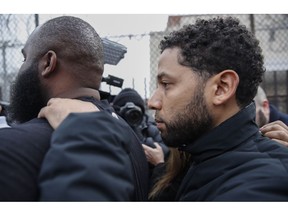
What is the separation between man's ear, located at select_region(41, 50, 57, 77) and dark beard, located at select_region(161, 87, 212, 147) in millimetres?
404

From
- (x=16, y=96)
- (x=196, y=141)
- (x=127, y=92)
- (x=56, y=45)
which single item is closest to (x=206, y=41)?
(x=196, y=141)

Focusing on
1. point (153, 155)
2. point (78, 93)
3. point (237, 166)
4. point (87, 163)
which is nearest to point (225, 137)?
point (237, 166)

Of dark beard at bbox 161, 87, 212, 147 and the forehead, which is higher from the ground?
the forehead

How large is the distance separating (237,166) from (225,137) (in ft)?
0.36

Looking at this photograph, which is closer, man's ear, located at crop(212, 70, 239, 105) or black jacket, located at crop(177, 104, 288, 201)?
black jacket, located at crop(177, 104, 288, 201)

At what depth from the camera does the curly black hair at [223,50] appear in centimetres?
115

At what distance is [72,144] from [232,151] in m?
0.59

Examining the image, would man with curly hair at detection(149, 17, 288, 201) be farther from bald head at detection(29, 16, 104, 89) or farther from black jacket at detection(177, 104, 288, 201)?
bald head at detection(29, 16, 104, 89)

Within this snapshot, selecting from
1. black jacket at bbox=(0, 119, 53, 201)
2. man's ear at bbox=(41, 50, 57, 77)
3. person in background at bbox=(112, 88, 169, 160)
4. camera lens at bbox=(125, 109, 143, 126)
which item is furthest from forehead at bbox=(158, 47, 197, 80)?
camera lens at bbox=(125, 109, 143, 126)

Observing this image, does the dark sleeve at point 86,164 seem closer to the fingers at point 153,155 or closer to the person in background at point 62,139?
the person in background at point 62,139

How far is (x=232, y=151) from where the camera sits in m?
1.07

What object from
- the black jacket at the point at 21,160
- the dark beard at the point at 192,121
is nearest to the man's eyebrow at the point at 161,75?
the dark beard at the point at 192,121

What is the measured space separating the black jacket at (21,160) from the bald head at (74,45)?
31cm

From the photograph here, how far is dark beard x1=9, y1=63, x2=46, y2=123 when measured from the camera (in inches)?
45.1
